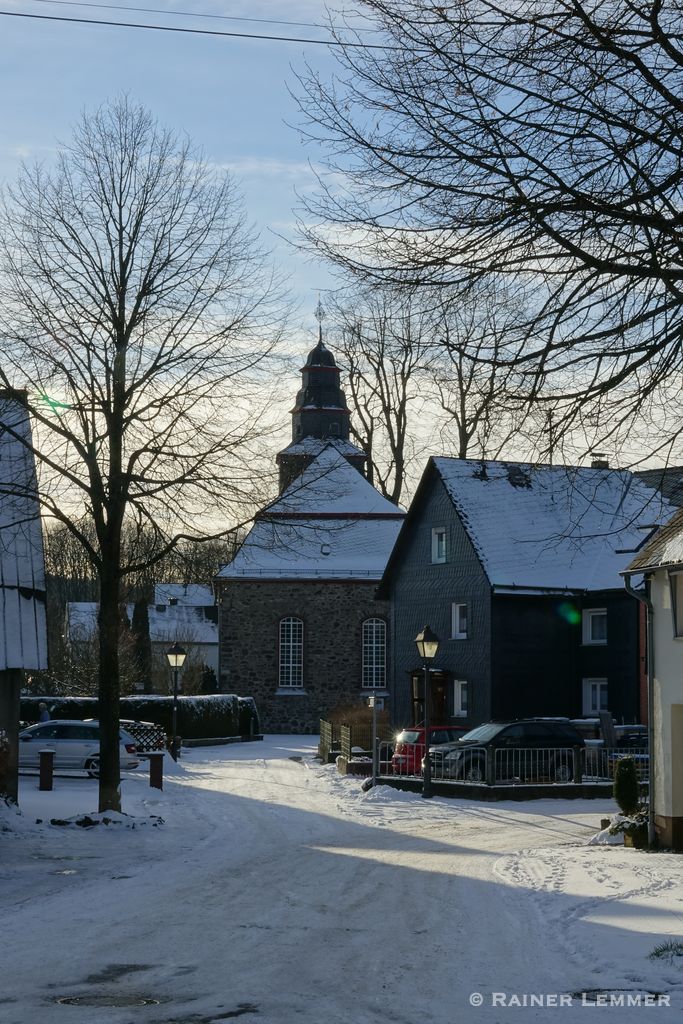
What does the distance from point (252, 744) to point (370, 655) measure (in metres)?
9.24

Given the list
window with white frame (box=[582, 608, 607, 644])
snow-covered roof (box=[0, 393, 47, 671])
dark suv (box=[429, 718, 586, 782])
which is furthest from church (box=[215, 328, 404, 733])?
snow-covered roof (box=[0, 393, 47, 671])

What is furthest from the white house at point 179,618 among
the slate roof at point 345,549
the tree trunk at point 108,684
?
the tree trunk at point 108,684

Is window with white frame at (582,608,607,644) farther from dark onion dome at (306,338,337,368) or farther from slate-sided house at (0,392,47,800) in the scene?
dark onion dome at (306,338,337,368)

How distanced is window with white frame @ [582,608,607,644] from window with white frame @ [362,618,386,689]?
67.2 feet

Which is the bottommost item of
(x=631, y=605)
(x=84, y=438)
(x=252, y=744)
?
(x=252, y=744)

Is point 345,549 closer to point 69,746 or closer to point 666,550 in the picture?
point 69,746

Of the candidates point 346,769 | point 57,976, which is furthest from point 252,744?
point 57,976

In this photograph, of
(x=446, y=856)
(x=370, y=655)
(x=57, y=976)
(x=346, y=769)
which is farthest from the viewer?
(x=370, y=655)

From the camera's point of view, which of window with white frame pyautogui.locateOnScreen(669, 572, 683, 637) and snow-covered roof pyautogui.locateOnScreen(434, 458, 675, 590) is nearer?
window with white frame pyautogui.locateOnScreen(669, 572, 683, 637)

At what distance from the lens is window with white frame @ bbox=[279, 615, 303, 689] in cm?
5956

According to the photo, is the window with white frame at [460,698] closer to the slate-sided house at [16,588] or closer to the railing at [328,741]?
the railing at [328,741]

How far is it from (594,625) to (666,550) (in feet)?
68.9

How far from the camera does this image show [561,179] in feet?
33.1

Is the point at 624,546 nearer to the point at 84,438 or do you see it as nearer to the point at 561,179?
the point at 84,438
